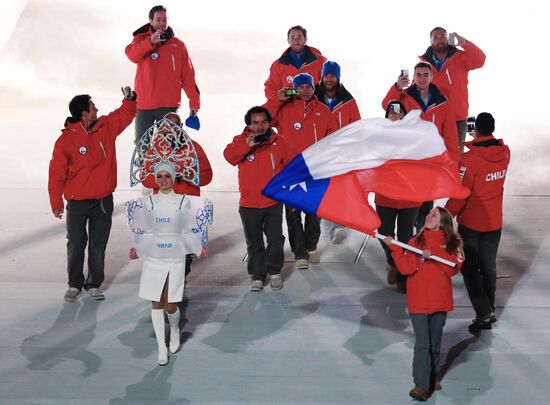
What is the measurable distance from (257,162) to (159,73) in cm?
234

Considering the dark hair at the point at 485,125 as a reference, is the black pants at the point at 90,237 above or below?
below

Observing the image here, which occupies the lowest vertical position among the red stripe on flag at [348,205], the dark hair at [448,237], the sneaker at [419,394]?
the sneaker at [419,394]

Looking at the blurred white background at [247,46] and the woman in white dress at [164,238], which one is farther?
the blurred white background at [247,46]

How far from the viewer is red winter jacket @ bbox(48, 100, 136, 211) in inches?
317

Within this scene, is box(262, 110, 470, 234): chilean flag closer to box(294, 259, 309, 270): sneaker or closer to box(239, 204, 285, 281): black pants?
box(239, 204, 285, 281): black pants

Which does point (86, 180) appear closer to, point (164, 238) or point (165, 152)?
point (165, 152)

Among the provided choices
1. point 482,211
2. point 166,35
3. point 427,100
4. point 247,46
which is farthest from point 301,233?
point 247,46

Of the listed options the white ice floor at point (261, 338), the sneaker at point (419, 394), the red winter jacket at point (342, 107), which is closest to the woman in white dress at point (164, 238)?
the white ice floor at point (261, 338)

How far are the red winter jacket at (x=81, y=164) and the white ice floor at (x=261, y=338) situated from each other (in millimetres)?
881

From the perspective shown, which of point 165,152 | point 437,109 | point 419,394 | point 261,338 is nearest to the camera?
point 419,394

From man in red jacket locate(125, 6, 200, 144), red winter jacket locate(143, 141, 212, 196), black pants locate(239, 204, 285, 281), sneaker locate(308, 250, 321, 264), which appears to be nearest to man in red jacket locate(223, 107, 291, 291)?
black pants locate(239, 204, 285, 281)

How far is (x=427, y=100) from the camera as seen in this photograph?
9000 mm

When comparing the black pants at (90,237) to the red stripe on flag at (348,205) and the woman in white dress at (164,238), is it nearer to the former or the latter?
the woman in white dress at (164,238)

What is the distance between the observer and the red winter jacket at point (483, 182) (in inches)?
293
